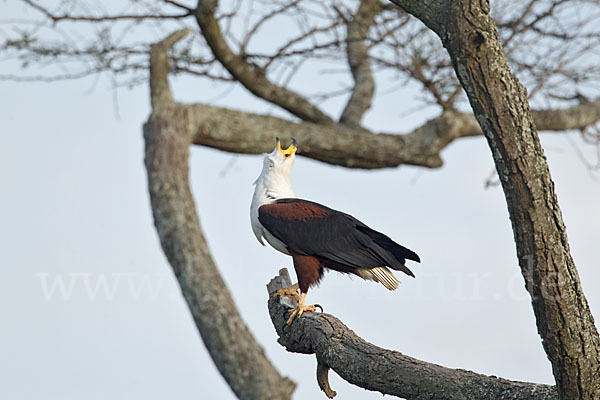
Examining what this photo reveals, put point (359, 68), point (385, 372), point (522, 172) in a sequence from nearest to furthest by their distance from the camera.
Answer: point (522, 172) → point (385, 372) → point (359, 68)

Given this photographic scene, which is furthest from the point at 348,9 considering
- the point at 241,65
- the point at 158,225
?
the point at 158,225

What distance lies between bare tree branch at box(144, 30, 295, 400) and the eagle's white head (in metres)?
1.58

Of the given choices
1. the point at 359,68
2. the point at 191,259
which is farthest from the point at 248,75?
the point at 191,259

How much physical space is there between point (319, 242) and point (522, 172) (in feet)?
4.64

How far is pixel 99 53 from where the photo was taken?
6.74 metres

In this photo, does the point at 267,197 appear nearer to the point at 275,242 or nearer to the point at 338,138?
the point at 275,242

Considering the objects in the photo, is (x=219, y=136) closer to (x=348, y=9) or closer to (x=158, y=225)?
(x=158, y=225)

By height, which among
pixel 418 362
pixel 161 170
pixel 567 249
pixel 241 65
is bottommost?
pixel 418 362

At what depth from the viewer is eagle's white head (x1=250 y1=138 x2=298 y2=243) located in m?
3.84

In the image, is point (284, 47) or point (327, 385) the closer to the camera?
point (327, 385)

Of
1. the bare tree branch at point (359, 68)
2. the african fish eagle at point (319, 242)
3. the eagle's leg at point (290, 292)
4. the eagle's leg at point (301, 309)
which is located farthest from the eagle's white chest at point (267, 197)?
the bare tree branch at point (359, 68)

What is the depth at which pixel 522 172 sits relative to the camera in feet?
7.72

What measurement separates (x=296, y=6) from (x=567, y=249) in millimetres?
4743

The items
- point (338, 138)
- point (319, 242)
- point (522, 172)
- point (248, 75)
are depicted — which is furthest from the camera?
point (248, 75)
